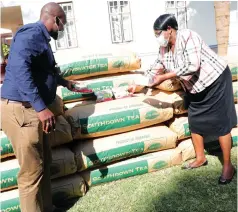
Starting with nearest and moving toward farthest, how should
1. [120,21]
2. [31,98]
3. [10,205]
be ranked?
[31,98]
[10,205]
[120,21]

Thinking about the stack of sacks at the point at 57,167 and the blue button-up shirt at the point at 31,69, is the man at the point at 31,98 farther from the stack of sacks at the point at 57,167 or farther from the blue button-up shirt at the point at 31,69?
the stack of sacks at the point at 57,167

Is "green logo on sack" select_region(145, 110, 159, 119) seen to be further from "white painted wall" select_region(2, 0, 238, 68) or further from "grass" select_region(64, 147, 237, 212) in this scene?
"white painted wall" select_region(2, 0, 238, 68)

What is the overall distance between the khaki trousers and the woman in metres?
1.21

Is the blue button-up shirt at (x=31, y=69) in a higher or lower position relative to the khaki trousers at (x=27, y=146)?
higher

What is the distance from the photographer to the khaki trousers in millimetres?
2166

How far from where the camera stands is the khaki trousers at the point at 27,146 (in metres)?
2.17

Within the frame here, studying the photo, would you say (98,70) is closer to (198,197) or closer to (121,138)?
(121,138)

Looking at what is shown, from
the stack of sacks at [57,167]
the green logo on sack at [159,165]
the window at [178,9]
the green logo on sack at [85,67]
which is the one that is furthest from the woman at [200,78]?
the window at [178,9]

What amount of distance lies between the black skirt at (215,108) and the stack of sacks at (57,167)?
4.28ft

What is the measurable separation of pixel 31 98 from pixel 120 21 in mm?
8800

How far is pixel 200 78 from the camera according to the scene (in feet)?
8.63

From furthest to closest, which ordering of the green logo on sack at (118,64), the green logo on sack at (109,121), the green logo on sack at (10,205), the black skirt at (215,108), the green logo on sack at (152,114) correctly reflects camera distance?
the green logo on sack at (118,64) < the green logo on sack at (152,114) < the green logo on sack at (109,121) < the black skirt at (215,108) < the green logo on sack at (10,205)

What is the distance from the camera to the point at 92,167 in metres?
2.96

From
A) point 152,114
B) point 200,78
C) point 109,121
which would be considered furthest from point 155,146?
point 200,78
